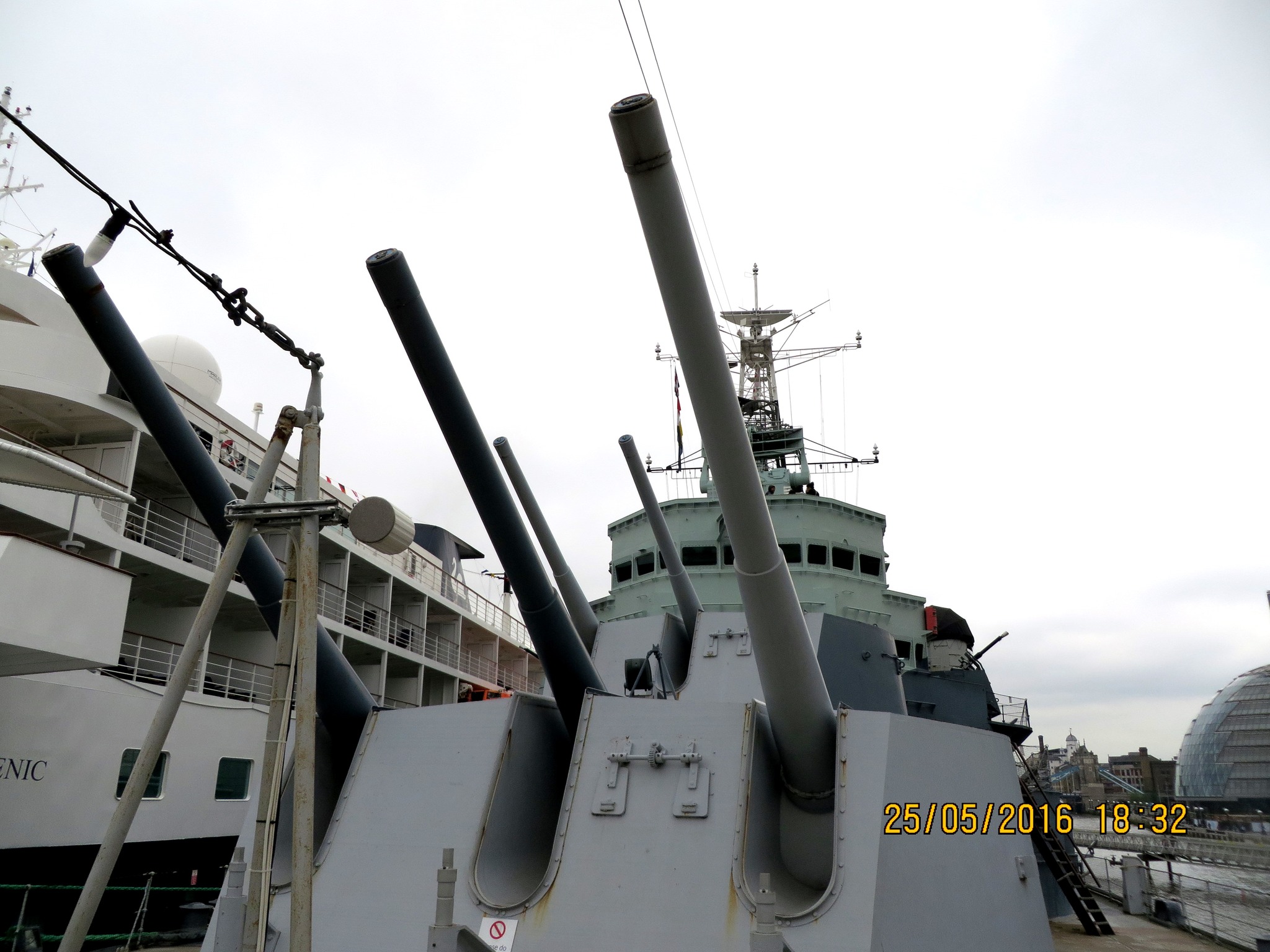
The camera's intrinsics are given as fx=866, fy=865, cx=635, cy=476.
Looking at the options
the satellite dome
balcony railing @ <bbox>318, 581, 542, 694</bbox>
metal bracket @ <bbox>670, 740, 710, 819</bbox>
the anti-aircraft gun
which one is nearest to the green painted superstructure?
balcony railing @ <bbox>318, 581, 542, 694</bbox>

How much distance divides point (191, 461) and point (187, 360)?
11.3 metres

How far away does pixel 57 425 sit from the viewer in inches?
424

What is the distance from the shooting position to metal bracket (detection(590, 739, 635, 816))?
14.1ft

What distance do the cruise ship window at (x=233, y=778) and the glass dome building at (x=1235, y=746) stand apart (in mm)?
23847

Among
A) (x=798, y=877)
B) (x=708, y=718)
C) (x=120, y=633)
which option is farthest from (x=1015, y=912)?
(x=120, y=633)

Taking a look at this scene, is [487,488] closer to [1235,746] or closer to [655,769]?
[655,769]

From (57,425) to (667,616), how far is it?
8.26 meters

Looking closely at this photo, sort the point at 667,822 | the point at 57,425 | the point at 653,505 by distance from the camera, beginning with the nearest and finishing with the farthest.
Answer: the point at 667,822
the point at 653,505
the point at 57,425

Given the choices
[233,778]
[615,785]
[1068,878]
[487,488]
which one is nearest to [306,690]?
[487,488]

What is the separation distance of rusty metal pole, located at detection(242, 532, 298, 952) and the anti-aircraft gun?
0.62 metres

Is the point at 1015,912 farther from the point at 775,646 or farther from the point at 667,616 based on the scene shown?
the point at 667,616

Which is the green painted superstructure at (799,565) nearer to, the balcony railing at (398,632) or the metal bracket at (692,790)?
the balcony railing at (398,632)

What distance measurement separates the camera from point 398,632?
708 inches

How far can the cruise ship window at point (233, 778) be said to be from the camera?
10.5 meters
